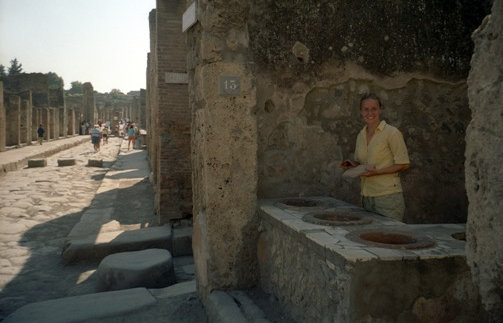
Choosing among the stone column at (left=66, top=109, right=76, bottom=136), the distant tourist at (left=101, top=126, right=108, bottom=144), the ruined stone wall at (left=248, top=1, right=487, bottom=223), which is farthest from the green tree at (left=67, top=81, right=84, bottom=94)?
the ruined stone wall at (left=248, top=1, right=487, bottom=223)

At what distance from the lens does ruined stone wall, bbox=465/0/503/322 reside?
3.64 ft

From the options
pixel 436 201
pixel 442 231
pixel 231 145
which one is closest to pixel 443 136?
pixel 436 201

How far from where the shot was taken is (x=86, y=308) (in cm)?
327

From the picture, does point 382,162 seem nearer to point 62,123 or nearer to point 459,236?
point 459,236

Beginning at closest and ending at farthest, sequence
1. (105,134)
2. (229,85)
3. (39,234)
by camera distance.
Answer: (229,85) → (39,234) → (105,134)

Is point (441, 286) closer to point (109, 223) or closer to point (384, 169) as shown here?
point (384, 169)

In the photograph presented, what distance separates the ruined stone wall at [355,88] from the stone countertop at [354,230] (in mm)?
539

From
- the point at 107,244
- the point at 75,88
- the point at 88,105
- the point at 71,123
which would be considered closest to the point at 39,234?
the point at 107,244

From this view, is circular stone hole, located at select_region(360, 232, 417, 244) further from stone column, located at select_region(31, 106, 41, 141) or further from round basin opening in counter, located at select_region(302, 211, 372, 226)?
stone column, located at select_region(31, 106, 41, 141)

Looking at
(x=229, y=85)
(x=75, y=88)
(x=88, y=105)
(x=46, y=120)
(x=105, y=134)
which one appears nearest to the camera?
(x=229, y=85)

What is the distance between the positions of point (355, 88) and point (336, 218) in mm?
1367

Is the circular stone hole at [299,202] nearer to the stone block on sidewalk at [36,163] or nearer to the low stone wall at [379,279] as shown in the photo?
the low stone wall at [379,279]

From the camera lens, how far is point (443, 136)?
12.7 feet

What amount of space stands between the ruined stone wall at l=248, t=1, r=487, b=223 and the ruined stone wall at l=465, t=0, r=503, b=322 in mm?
2308
